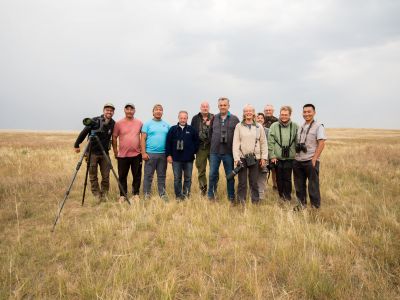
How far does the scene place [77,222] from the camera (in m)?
5.07

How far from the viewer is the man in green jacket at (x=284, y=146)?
19.7ft

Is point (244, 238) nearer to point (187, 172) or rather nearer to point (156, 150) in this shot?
point (187, 172)

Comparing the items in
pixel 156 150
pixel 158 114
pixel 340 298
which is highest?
pixel 158 114

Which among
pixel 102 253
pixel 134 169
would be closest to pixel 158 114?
pixel 134 169

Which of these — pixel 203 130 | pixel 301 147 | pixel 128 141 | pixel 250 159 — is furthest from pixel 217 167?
pixel 128 141

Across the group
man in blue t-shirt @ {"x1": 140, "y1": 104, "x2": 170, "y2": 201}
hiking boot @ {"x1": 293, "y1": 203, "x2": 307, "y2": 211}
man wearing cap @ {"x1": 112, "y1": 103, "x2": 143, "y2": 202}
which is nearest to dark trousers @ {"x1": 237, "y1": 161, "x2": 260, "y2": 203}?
hiking boot @ {"x1": 293, "y1": 203, "x2": 307, "y2": 211}

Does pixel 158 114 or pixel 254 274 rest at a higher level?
pixel 158 114

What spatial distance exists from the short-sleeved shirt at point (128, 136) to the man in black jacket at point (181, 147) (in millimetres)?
872

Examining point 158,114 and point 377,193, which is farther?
point 377,193

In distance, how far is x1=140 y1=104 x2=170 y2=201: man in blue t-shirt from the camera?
663 centimetres

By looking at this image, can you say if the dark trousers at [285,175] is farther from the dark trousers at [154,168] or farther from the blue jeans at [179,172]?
the dark trousers at [154,168]

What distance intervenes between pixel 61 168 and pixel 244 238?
10809mm

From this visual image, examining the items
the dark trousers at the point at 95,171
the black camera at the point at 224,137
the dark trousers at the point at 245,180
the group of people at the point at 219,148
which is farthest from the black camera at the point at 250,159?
the dark trousers at the point at 95,171

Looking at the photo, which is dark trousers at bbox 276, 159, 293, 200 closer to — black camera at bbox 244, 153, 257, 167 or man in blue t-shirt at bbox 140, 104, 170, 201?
black camera at bbox 244, 153, 257, 167
